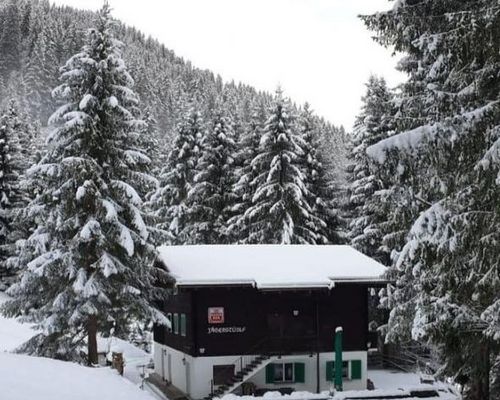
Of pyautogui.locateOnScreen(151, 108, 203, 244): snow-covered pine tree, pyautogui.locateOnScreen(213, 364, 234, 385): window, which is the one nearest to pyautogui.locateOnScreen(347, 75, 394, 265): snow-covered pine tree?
pyautogui.locateOnScreen(213, 364, 234, 385): window

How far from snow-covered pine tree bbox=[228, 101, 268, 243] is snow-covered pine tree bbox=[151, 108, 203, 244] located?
4.43m

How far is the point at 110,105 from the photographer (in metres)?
26.6

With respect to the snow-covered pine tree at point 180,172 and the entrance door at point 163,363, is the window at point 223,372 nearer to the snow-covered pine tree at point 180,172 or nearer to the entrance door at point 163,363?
the entrance door at point 163,363

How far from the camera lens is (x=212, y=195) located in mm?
45219

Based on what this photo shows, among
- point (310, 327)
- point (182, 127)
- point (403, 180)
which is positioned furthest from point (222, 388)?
point (182, 127)

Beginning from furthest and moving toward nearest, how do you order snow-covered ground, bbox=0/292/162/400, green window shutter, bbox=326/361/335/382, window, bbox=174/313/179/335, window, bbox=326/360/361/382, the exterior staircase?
window, bbox=174/313/179/335, window, bbox=326/360/361/382, green window shutter, bbox=326/361/335/382, the exterior staircase, snow-covered ground, bbox=0/292/162/400

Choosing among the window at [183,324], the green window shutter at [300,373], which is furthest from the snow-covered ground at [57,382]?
the window at [183,324]

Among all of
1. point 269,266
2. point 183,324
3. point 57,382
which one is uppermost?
point 269,266

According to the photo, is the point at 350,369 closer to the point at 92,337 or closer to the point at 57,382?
the point at 92,337

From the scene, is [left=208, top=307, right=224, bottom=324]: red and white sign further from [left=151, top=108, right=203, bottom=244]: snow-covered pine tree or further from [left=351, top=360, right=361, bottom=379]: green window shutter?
[left=151, top=108, right=203, bottom=244]: snow-covered pine tree

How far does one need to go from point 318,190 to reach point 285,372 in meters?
15.2

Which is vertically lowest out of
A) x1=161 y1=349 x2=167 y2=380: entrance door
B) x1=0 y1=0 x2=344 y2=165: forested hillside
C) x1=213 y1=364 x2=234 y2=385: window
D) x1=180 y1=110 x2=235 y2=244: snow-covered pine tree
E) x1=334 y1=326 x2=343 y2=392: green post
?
x1=161 y1=349 x2=167 y2=380: entrance door

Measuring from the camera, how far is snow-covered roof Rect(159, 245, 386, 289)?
29484 mm

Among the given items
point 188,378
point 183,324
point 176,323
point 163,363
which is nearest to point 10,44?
point 163,363
